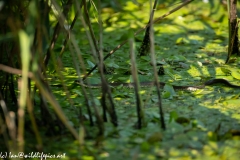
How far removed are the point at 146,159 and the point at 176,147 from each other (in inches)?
4.9

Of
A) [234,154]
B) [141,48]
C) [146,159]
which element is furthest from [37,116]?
[141,48]

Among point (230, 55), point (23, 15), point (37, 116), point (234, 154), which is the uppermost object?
point (23, 15)

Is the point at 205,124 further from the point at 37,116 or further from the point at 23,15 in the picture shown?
the point at 23,15

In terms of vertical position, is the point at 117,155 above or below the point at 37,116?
below

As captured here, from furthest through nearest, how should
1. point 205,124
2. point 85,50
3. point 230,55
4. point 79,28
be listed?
point 79,28
point 85,50
point 230,55
point 205,124

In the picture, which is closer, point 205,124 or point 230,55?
point 205,124

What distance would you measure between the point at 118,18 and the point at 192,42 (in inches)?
27.5

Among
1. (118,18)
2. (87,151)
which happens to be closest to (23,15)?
(87,151)

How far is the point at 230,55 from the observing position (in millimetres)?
2504

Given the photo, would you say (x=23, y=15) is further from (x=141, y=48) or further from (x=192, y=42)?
(x=192, y=42)

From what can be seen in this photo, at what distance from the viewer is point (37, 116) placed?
1.77m

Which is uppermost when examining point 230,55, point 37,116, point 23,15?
point 23,15

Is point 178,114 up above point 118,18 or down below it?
below

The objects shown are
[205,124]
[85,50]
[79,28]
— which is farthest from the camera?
[79,28]
